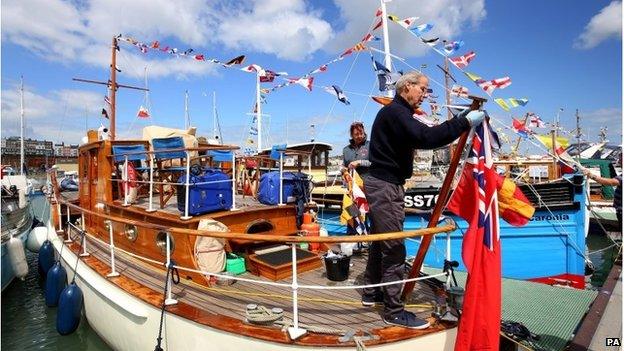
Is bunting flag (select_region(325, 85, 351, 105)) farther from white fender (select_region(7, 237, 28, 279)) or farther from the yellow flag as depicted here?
white fender (select_region(7, 237, 28, 279))

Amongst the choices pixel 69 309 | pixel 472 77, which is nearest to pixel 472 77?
pixel 472 77

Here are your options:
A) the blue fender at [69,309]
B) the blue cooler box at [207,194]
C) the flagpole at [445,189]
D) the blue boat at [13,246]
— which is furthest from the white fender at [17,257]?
the flagpole at [445,189]

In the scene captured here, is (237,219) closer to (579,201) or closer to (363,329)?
(363,329)

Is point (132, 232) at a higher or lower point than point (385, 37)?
lower

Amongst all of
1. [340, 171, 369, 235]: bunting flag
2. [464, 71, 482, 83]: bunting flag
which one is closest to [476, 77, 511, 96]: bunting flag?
[464, 71, 482, 83]: bunting flag

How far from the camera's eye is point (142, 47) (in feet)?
37.1

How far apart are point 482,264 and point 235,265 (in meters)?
3.27

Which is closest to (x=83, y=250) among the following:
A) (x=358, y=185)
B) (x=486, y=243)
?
(x=358, y=185)

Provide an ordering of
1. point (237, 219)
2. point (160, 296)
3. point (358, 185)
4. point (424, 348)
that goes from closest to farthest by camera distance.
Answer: point (424, 348) → point (160, 296) → point (358, 185) → point (237, 219)

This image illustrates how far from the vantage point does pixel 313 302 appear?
4145 mm

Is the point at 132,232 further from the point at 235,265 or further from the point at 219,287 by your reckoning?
the point at 219,287

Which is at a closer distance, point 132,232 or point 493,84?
point 132,232

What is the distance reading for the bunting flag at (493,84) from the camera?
26.3 ft

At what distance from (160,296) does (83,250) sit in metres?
3.09
